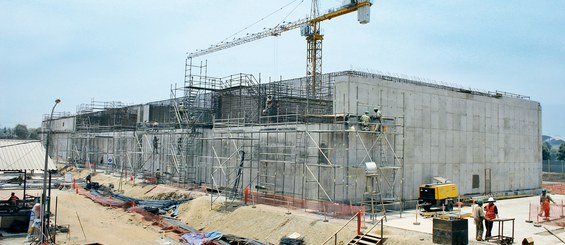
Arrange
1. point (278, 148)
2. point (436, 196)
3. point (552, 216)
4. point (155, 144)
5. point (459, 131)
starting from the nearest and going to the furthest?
point (552, 216) → point (436, 196) → point (278, 148) → point (459, 131) → point (155, 144)

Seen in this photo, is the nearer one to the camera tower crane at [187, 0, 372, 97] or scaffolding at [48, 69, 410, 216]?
scaffolding at [48, 69, 410, 216]

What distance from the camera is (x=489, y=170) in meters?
34.4

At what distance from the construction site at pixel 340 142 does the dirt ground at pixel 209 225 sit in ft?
4.88

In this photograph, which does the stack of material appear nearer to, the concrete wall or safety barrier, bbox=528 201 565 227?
the concrete wall

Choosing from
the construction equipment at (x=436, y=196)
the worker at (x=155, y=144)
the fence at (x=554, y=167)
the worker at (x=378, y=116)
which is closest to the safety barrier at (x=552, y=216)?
the construction equipment at (x=436, y=196)

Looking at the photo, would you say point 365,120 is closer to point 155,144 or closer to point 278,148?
point 278,148

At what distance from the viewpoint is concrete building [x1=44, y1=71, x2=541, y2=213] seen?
82.4ft

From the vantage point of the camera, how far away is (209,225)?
2417cm

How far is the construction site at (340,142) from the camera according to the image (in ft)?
82.2

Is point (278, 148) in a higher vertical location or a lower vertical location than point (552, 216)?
higher

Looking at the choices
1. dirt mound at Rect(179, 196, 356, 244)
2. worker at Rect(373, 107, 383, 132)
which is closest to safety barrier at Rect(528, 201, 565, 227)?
worker at Rect(373, 107, 383, 132)

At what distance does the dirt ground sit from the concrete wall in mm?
7209

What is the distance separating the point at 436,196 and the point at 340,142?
6.20 meters

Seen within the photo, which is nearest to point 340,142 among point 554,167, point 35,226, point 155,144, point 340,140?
point 340,140
